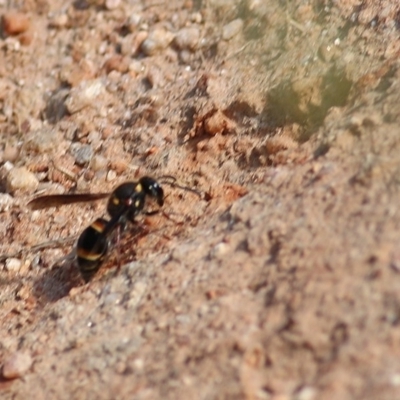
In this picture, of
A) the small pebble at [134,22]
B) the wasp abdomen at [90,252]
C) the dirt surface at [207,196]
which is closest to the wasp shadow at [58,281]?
the dirt surface at [207,196]

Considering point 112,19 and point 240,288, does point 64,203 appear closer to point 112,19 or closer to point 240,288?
point 240,288

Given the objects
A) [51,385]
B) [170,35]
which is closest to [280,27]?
[170,35]

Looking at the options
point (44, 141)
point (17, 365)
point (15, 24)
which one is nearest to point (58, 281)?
point (17, 365)

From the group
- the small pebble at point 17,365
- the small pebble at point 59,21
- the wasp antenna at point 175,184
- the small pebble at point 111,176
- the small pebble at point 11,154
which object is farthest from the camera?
the small pebble at point 59,21

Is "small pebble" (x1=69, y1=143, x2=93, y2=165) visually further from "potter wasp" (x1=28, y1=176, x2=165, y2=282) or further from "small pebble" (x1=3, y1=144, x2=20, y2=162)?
"potter wasp" (x1=28, y1=176, x2=165, y2=282)

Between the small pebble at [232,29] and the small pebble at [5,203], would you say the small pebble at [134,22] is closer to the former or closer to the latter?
the small pebble at [232,29]

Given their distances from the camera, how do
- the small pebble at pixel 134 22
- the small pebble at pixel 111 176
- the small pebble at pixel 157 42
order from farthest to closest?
1. the small pebble at pixel 134 22
2. the small pebble at pixel 157 42
3. the small pebble at pixel 111 176
